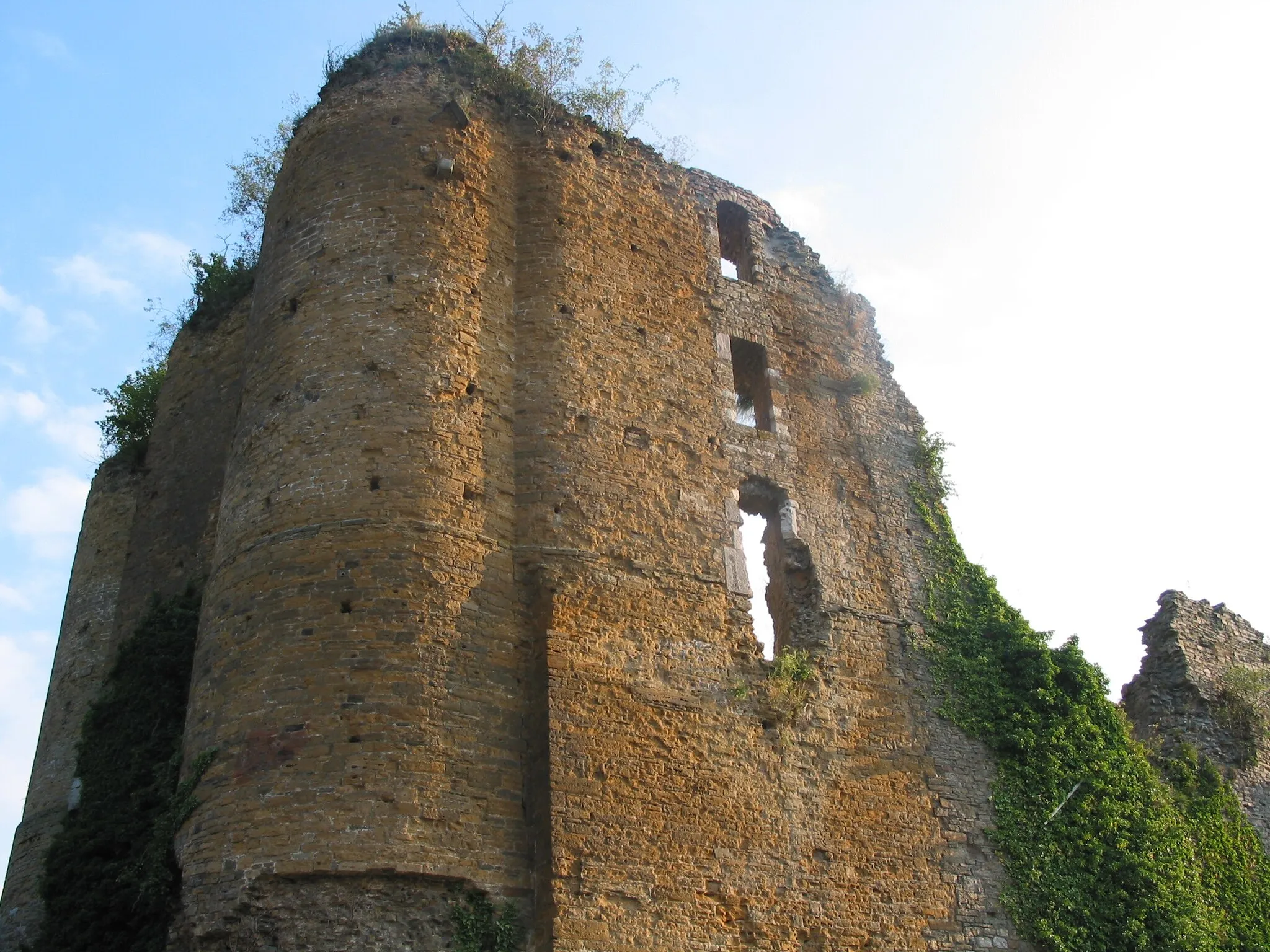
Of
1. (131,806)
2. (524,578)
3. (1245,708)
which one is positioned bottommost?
(131,806)

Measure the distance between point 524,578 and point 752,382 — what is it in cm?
464

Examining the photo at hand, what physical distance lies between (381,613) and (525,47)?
730cm

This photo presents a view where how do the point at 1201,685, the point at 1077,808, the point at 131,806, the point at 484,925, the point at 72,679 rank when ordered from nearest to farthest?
the point at 484,925 < the point at 131,806 < the point at 1077,808 < the point at 72,679 < the point at 1201,685

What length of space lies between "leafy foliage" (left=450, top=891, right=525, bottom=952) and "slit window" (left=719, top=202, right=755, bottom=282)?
27.4ft

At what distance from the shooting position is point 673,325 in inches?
511

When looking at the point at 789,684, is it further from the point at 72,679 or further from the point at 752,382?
the point at 72,679

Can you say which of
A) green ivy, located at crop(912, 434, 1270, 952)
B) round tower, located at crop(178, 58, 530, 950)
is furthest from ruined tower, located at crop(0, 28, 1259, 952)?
green ivy, located at crop(912, 434, 1270, 952)

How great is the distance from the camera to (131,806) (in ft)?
34.8

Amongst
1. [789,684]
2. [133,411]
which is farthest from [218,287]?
[789,684]

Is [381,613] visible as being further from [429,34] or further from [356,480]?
[429,34]

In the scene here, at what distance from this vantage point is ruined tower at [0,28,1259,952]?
9.01 m

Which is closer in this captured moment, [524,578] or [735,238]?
[524,578]

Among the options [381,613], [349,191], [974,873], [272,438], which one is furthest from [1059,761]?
[349,191]

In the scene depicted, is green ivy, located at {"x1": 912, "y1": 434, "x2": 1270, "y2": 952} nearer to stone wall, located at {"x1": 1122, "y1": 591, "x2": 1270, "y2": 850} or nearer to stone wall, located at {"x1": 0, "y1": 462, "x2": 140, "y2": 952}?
stone wall, located at {"x1": 1122, "y1": 591, "x2": 1270, "y2": 850}
